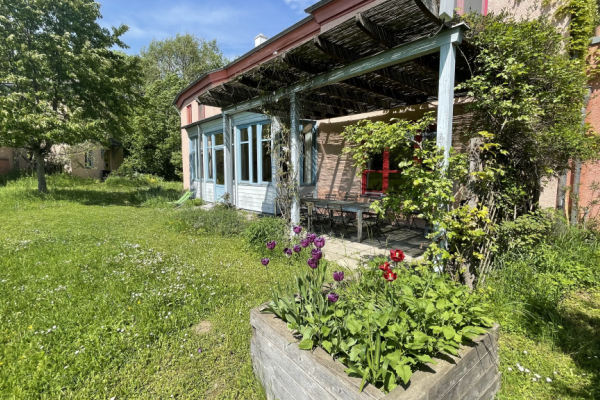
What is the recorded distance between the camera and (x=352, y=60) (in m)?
4.23

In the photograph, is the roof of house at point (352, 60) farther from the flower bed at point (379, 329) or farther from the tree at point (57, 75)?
the tree at point (57, 75)

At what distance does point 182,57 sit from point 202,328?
3262 cm

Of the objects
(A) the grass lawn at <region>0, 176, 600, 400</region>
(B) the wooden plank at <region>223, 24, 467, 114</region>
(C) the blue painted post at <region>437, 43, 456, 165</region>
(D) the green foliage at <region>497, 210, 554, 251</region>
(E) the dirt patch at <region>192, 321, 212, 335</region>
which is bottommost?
(E) the dirt patch at <region>192, 321, 212, 335</region>

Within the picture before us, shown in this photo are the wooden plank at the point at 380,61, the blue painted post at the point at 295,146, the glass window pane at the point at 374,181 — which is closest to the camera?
the wooden plank at the point at 380,61

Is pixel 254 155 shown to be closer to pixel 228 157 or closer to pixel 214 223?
pixel 228 157

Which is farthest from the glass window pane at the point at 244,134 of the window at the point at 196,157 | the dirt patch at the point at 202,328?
the dirt patch at the point at 202,328

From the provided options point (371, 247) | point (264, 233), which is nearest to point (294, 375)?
point (264, 233)

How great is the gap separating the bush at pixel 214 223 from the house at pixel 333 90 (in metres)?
1.67

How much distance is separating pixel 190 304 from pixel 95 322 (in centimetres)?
87

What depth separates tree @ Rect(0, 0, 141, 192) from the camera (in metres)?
9.46

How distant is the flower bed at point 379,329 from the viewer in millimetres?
1479

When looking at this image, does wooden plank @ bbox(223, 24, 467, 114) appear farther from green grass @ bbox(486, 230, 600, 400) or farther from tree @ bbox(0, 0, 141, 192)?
tree @ bbox(0, 0, 141, 192)

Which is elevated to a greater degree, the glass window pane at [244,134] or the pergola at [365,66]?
the pergola at [365,66]

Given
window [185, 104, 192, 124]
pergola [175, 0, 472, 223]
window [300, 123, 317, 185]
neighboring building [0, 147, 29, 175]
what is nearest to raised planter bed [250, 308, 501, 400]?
pergola [175, 0, 472, 223]
